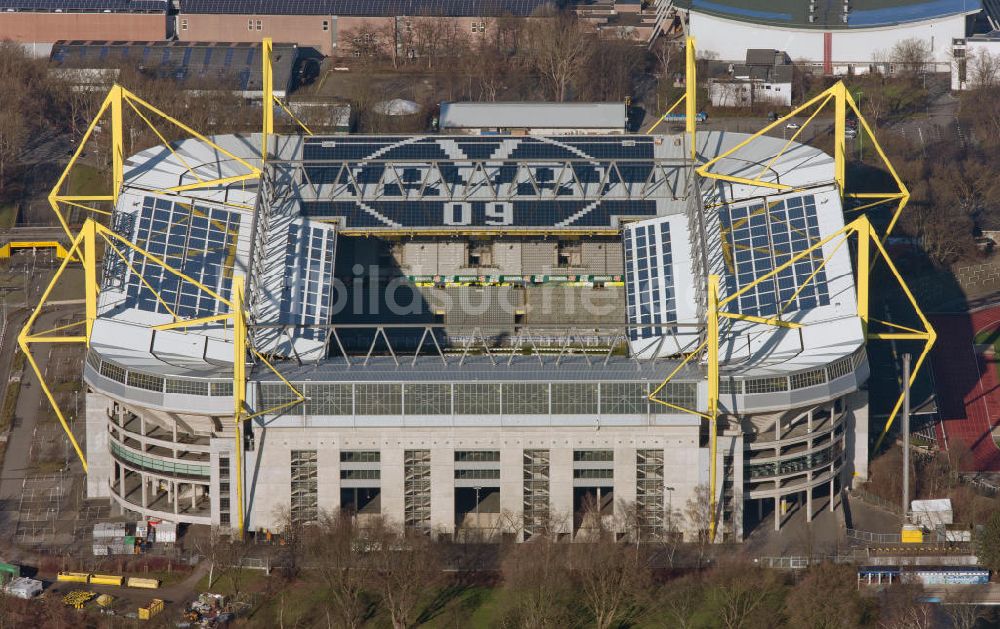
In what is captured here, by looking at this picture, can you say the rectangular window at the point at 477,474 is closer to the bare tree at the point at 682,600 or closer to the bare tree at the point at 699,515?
the bare tree at the point at 699,515

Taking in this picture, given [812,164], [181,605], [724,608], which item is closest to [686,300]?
[812,164]

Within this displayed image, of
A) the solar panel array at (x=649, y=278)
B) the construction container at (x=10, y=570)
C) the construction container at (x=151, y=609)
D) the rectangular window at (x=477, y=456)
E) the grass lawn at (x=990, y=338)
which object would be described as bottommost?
the construction container at (x=151, y=609)

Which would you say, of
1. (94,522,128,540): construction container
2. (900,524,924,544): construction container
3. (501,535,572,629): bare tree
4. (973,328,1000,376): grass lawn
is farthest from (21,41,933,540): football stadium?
(973,328,1000,376): grass lawn

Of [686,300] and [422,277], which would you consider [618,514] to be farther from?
[422,277]

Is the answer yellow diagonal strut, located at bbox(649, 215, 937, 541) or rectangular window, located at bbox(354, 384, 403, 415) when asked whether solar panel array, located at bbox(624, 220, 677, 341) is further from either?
rectangular window, located at bbox(354, 384, 403, 415)

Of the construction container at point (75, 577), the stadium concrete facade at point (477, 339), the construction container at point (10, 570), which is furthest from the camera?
the stadium concrete facade at point (477, 339)

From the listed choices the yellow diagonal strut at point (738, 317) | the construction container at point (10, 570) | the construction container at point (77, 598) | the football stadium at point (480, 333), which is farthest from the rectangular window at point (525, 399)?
the construction container at point (10, 570)
